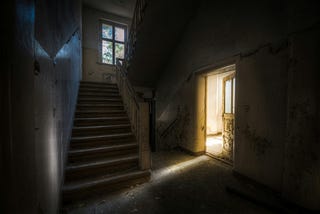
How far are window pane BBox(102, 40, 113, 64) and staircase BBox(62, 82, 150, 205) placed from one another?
Result: 13.5 feet

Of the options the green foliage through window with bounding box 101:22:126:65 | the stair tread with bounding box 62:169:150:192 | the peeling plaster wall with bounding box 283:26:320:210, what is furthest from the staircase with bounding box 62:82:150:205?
the green foliage through window with bounding box 101:22:126:65

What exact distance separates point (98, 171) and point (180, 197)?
1.57 meters

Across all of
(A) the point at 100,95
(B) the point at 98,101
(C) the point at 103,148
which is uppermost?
(A) the point at 100,95

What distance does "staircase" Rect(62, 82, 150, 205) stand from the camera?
7.56 ft

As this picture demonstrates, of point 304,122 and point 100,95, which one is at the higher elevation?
point 100,95

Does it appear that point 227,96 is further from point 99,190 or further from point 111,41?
point 111,41

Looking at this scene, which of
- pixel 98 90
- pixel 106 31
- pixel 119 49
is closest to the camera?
pixel 98 90

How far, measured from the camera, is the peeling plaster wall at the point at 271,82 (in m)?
1.81

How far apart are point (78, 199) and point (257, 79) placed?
3.65 meters

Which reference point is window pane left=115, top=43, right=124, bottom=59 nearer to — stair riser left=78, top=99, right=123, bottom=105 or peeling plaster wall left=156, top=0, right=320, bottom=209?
stair riser left=78, top=99, right=123, bottom=105

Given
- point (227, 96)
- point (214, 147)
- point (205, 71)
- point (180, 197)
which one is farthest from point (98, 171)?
point (227, 96)

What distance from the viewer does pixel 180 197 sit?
7.32 ft

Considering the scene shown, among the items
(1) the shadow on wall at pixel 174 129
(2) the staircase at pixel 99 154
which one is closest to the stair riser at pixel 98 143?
(2) the staircase at pixel 99 154

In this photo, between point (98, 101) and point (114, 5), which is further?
point (114, 5)
